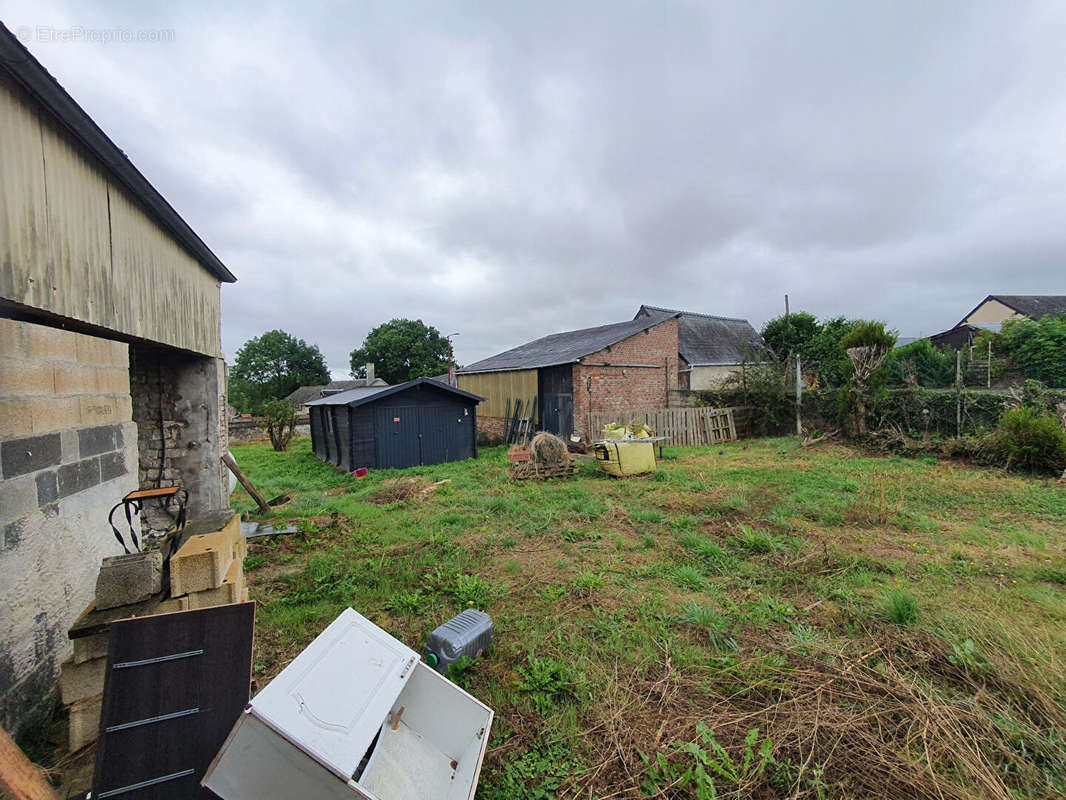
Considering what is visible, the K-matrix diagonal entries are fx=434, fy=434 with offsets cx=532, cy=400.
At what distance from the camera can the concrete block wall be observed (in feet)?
7.07

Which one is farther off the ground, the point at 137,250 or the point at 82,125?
the point at 82,125

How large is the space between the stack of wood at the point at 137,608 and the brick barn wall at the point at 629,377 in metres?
12.3

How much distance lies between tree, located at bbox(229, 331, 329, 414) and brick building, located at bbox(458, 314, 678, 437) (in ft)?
124

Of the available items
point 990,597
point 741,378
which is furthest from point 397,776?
point 741,378

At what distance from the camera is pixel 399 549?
5.46 m

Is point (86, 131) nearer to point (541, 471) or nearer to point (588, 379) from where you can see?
point (541, 471)

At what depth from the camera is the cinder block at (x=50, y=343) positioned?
2.37m

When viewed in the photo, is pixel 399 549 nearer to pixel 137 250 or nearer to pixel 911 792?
pixel 137 250

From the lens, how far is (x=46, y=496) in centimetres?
241

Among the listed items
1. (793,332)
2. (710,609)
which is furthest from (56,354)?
(793,332)

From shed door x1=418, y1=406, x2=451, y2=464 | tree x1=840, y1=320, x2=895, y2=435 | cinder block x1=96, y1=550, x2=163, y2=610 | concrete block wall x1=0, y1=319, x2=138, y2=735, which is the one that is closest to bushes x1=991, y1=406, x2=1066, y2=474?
tree x1=840, y1=320, x2=895, y2=435

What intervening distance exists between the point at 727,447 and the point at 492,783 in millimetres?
12974

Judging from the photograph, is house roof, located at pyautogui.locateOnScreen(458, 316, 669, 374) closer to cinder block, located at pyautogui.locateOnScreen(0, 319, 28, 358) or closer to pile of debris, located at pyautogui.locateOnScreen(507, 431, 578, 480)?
pile of debris, located at pyautogui.locateOnScreen(507, 431, 578, 480)

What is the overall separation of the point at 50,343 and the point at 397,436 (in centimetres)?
984
